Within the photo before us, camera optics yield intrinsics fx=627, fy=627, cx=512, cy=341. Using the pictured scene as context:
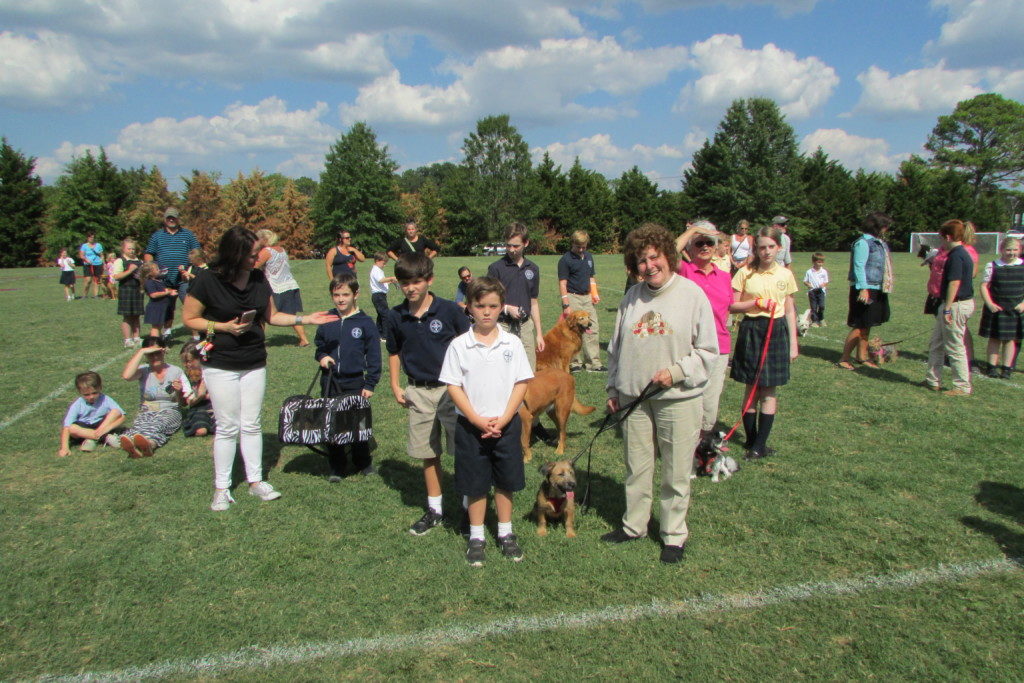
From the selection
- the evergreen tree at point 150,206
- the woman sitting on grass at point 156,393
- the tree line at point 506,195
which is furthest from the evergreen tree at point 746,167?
the woman sitting on grass at point 156,393

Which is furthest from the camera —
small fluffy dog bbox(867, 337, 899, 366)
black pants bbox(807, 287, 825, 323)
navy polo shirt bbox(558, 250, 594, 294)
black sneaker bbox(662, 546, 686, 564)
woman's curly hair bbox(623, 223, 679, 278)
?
black pants bbox(807, 287, 825, 323)

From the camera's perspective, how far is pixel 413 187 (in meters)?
126

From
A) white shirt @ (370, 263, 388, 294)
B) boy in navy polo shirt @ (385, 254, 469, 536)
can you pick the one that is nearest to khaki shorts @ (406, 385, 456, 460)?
boy in navy polo shirt @ (385, 254, 469, 536)

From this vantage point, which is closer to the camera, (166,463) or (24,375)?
(166,463)

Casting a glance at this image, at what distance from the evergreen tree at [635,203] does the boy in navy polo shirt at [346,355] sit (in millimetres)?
54415

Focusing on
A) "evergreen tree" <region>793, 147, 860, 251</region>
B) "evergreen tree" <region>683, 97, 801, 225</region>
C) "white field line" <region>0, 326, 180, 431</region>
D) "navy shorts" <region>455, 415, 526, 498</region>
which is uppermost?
"evergreen tree" <region>683, 97, 801, 225</region>

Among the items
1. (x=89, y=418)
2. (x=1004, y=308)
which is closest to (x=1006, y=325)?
(x=1004, y=308)

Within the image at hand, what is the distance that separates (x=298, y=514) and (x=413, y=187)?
127 metres

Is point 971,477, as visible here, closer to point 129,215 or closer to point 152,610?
point 152,610

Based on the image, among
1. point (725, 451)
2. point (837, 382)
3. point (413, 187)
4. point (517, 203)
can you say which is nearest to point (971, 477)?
point (725, 451)

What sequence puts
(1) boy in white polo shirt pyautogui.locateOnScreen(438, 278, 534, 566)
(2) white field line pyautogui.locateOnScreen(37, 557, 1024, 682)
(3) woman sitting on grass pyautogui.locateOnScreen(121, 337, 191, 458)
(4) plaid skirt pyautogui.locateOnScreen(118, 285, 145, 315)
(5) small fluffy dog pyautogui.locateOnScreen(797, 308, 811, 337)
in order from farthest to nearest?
(5) small fluffy dog pyautogui.locateOnScreen(797, 308, 811, 337) → (4) plaid skirt pyautogui.locateOnScreen(118, 285, 145, 315) → (3) woman sitting on grass pyautogui.locateOnScreen(121, 337, 191, 458) → (1) boy in white polo shirt pyautogui.locateOnScreen(438, 278, 534, 566) → (2) white field line pyautogui.locateOnScreen(37, 557, 1024, 682)

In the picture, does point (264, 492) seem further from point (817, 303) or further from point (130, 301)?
point (817, 303)

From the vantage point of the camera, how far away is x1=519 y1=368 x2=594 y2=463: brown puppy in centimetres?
555

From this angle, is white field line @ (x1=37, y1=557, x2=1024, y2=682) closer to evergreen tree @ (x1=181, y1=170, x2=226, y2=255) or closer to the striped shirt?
the striped shirt
